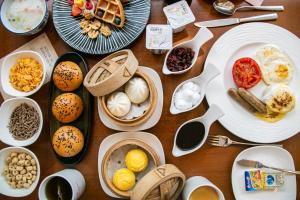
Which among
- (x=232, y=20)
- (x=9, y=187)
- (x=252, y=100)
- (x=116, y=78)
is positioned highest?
(x=232, y=20)

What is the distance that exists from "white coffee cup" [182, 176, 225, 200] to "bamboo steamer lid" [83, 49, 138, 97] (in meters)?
0.45

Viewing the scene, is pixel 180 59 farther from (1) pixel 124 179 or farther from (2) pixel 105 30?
(1) pixel 124 179

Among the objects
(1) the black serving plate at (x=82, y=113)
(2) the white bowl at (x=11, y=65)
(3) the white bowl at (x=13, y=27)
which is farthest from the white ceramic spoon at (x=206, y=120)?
(3) the white bowl at (x=13, y=27)

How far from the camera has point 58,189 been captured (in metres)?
1.11

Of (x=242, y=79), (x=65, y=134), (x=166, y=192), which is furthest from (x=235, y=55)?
(x=65, y=134)

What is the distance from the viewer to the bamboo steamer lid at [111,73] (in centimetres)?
108

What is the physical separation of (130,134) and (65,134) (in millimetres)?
250

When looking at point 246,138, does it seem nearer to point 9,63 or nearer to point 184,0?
point 184,0

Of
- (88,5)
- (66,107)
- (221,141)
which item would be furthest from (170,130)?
(88,5)

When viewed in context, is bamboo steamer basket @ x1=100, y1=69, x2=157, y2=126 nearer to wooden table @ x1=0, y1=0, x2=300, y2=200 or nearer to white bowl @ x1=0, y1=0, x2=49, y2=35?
wooden table @ x1=0, y1=0, x2=300, y2=200

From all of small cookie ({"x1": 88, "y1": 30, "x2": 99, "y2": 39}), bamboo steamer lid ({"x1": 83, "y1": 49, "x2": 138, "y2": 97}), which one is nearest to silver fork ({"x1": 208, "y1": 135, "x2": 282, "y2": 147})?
bamboo steamer lid ({"x1": 83, "y1": 49, "x2": 138, "y2": 97})

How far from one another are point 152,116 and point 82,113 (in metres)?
0.29

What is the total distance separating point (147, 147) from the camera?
3.71 ft

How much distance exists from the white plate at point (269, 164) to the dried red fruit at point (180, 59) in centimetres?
41
